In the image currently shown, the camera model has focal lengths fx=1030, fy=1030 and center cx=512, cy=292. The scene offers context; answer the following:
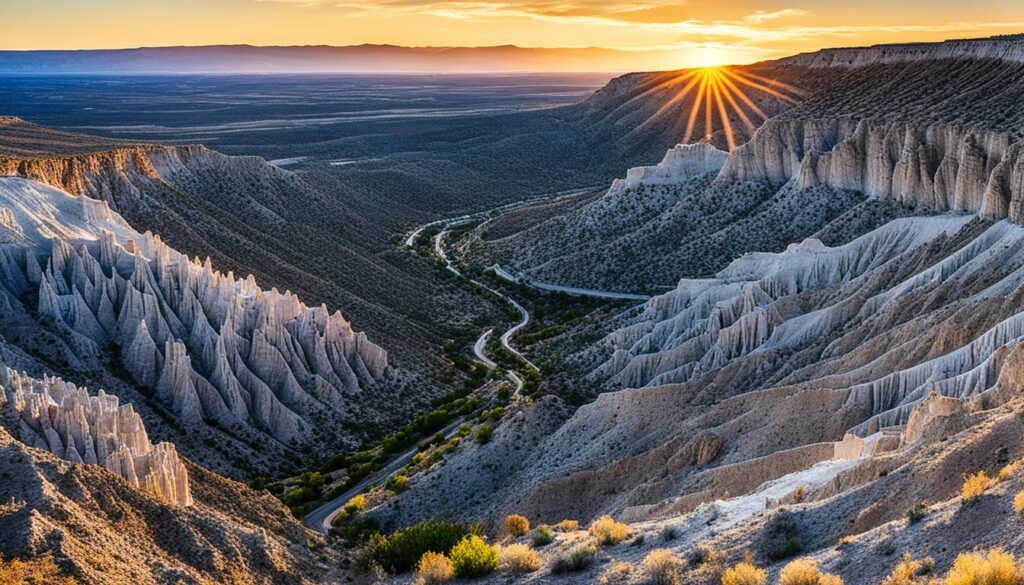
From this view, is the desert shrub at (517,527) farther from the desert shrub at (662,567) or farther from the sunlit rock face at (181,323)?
the sunlit rock face at (181,323)

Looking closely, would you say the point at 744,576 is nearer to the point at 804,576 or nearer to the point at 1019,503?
the point at 804,576

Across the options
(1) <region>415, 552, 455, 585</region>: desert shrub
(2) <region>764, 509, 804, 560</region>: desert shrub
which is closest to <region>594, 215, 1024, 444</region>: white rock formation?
(2) <region>764, 509, 804, 560</region>: desert shrub

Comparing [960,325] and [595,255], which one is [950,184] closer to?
[960,325]

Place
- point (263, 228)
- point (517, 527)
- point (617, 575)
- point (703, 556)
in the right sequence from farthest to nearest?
point (263, 228) < point (517, 527) < point (617, 575) < point (703, 556)

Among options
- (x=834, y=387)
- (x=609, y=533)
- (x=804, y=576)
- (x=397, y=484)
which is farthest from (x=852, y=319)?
(x=804, y=576)

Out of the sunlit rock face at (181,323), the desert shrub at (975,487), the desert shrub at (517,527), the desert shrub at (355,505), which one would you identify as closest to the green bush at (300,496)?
the desert shrub at (355,505)

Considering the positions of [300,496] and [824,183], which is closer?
[300,496]

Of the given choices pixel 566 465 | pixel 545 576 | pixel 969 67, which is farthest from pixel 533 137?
pixel 545 576

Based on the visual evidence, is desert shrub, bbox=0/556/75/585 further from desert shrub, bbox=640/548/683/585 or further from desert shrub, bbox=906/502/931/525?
desert shrub, bbox=906/502/931/525
